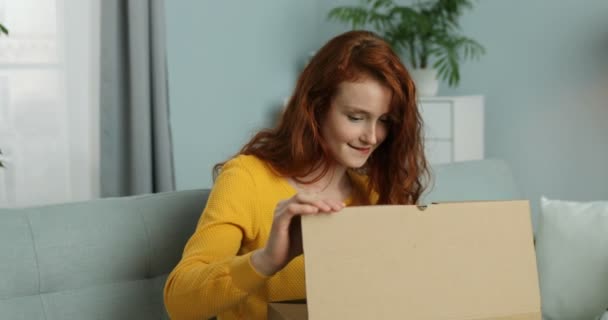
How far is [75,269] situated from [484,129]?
2.56 metres

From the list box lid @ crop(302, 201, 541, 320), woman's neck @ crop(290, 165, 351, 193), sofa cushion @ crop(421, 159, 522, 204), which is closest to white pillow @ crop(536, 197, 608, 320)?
sofa cushion @ crop(421, 159, 522, 204)

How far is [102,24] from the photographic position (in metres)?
3.01

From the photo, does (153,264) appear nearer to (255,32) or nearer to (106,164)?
(106,164)

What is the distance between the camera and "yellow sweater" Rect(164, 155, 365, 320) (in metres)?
1.24

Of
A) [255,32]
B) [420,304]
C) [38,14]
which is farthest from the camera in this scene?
[255,32]

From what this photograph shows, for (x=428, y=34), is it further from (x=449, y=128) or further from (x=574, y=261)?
(x=574, y=261)

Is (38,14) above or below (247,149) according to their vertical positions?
above

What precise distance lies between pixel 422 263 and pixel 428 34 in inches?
101

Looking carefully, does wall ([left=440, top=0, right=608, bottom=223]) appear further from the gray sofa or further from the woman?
the gray sofa

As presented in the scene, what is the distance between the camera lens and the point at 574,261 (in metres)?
1.93

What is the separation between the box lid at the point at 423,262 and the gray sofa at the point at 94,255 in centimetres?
64

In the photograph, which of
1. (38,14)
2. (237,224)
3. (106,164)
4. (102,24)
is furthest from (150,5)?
(237,224)

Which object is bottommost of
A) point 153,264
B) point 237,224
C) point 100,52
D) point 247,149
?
point 153,264

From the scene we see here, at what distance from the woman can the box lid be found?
0.81ft
